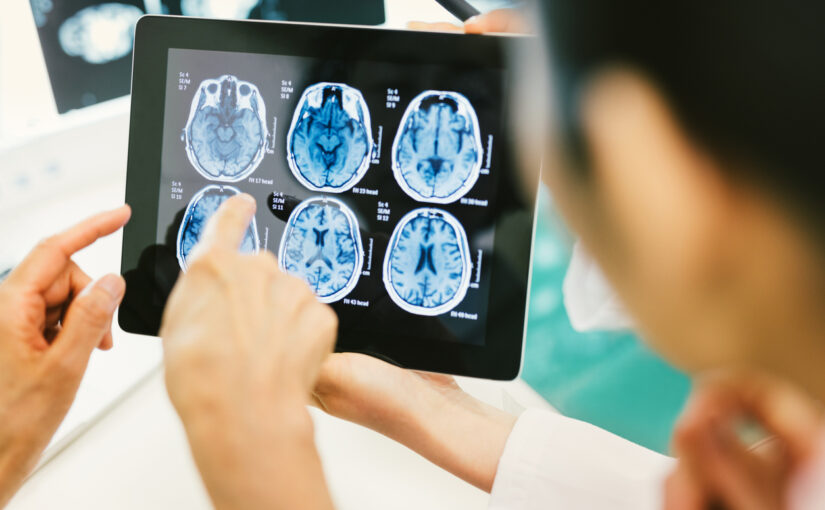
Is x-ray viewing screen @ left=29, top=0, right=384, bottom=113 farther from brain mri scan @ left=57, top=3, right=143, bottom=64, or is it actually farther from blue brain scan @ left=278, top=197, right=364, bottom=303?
blue brain scan @ left=278, top=197, right=364, bottom=303

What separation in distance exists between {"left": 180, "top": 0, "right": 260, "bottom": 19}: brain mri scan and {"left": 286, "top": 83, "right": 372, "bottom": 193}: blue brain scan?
440 mm

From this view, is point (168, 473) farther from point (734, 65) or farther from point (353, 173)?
point (734, 65)

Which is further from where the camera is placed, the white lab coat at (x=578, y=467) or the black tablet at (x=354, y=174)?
the white lab coat at (x=578, y=467)

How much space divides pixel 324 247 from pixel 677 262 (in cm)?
44

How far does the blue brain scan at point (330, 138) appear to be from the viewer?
0.70 metres

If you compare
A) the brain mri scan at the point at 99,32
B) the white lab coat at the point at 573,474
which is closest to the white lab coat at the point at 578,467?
the white lab coat at the point at 573,474

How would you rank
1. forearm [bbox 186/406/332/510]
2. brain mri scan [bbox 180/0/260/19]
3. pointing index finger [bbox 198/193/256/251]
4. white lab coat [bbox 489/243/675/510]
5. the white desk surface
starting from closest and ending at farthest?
1. forearm [bbox 186/406/332/510]
2. pointing index finger [bbox 198/193/256/251]
3. white lab coat [bbox 489/243/675/510]
4. the white desk surface
5. brain mri scan [bbox 180/0/260/19]

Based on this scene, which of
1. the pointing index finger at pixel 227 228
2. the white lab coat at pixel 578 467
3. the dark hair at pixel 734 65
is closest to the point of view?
the dark hair at pixel 734 65

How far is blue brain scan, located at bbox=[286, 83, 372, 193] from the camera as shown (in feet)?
2.29

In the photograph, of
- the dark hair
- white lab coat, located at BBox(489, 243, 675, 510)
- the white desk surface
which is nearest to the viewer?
the dark hair

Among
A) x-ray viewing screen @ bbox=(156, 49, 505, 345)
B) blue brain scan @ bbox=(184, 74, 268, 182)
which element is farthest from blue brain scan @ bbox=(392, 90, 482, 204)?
blue brain scan @ bbox=(184, 74, 268, 182)

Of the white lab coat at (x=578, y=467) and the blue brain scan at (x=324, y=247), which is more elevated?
the blue brain scan at (x=324, y=247)

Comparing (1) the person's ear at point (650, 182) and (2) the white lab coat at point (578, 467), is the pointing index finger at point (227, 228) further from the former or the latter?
(2) the white lab coat at point (578, 467)

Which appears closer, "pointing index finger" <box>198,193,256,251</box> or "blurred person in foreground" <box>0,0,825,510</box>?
"blurred person in foreground" <box>0,0,825,510</box>
